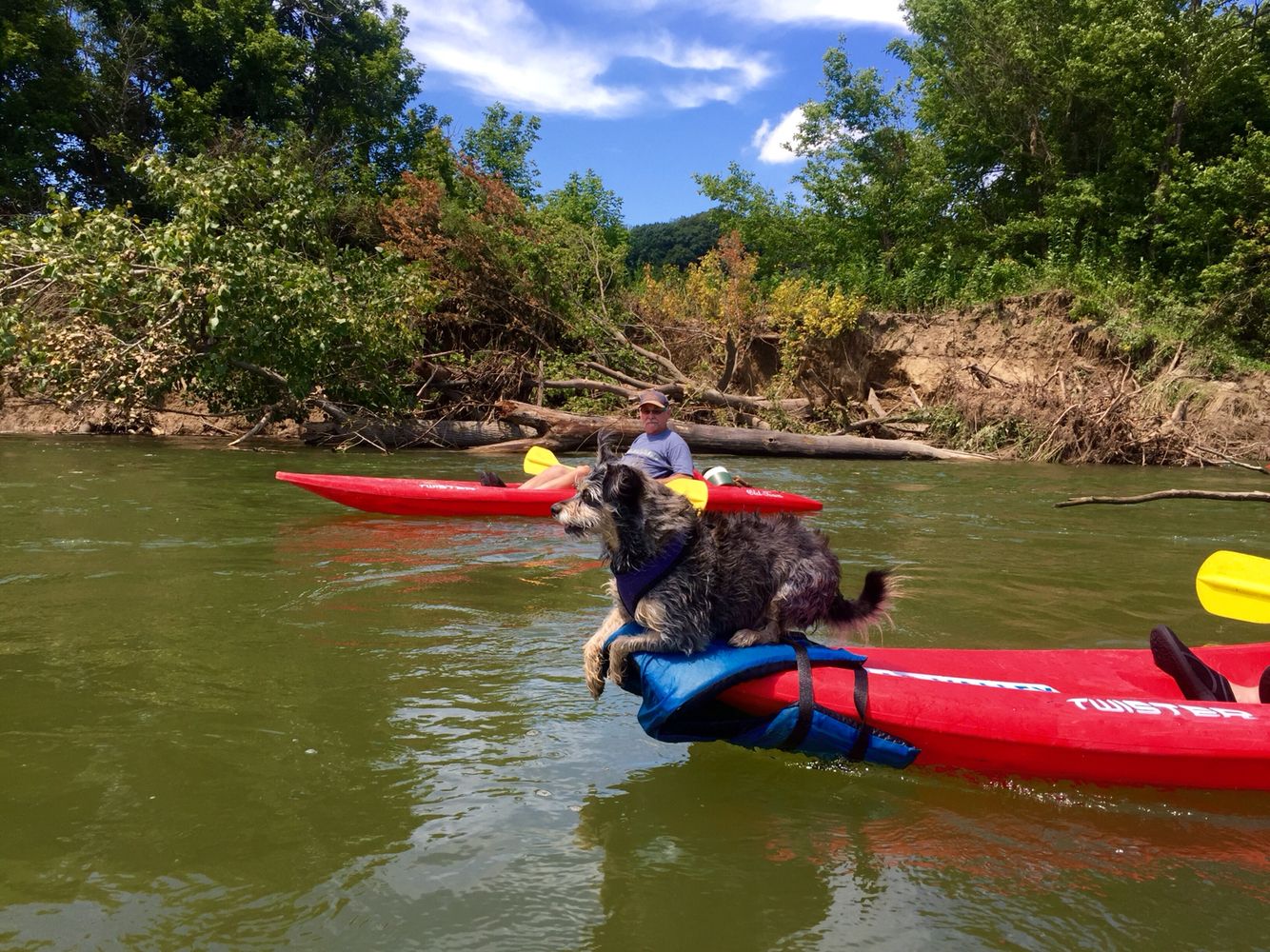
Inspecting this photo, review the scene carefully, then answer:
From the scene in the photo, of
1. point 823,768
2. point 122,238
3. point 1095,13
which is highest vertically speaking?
point 1095,13

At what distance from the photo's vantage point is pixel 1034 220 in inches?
885

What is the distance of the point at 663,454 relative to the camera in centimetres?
714

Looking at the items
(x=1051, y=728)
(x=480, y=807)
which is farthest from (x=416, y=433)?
(x=1051, y=728)

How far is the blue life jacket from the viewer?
3.01 m

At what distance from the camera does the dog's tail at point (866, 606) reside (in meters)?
3.71

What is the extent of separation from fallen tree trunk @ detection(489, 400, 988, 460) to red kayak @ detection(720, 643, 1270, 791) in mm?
12532

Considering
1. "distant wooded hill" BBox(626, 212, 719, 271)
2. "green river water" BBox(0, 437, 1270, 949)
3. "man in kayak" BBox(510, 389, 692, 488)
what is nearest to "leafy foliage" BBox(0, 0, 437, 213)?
"man in kayak" BBox(510, 389, 692, 488)

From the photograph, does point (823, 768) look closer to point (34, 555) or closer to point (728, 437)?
point (34, 555)

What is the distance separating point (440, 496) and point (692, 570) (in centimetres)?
559

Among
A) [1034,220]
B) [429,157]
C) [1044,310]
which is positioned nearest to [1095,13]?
[1034,220]

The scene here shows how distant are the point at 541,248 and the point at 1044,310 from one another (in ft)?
36.6

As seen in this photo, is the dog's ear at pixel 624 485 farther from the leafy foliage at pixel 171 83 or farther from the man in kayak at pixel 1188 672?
the leafy foliage at pixel 171 83

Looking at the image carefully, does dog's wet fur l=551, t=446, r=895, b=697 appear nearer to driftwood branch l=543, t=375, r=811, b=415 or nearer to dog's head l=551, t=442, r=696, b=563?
dog's head l=551, t=442, r=696, b=563

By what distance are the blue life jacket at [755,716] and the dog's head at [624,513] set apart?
0.47 meters
